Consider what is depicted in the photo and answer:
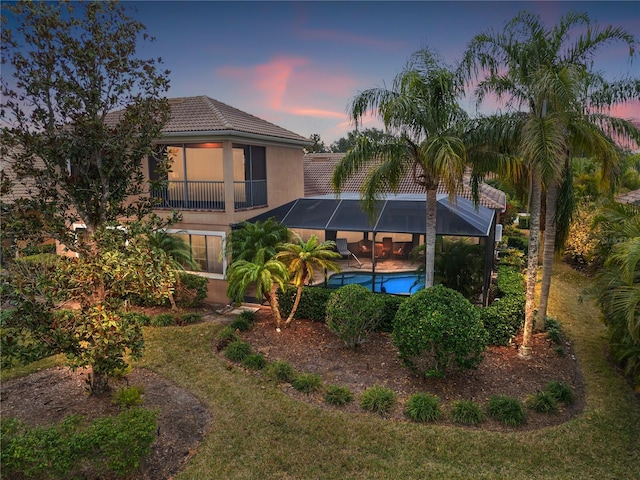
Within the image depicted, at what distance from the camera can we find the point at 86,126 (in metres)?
7.32

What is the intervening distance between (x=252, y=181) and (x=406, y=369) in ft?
30.9

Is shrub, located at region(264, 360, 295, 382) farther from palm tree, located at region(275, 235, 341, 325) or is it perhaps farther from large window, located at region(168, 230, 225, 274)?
large window, located at region(168, 230, 225, 274)

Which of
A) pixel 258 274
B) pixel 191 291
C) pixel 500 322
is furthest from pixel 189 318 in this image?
pixel 500 322

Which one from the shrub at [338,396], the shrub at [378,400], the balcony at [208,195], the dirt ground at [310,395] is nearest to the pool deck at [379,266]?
the dirt ground at [310,395]

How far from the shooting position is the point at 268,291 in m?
11.8

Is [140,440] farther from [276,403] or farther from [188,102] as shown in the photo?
[188,102]

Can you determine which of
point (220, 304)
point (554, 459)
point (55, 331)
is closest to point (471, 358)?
point (554, 459)

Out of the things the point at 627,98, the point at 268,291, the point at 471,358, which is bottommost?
the point at 471,358

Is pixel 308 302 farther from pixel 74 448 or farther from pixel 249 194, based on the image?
pixel 74 448

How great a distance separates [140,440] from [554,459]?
6.66 metres

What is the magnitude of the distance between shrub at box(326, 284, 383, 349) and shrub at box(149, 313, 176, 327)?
220 inches

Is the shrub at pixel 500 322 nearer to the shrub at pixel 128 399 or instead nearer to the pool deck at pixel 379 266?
the pool deck at pixel 379 266

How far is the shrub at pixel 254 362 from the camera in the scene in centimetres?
998

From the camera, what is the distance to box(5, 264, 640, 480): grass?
21.1ft
